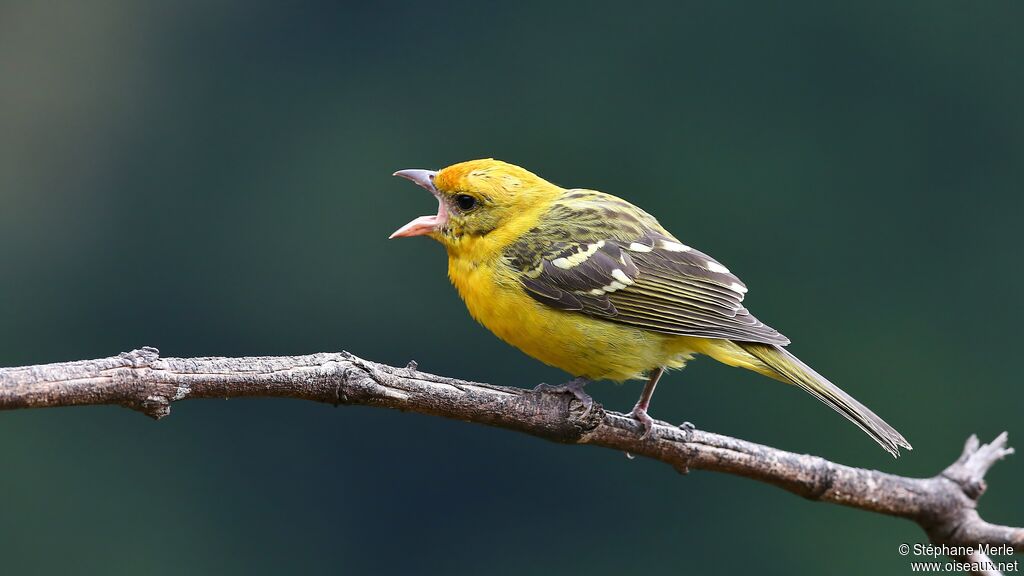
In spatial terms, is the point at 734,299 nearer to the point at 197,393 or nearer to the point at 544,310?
the point at 544,310

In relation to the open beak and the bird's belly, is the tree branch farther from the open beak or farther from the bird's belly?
the open beak

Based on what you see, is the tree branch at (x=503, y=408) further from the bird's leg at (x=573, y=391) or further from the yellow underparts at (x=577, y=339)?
the yellow underparts at (x=577, y=339)

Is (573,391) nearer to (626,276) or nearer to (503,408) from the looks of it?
(503,408)

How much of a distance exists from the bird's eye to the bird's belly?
389 millimetres

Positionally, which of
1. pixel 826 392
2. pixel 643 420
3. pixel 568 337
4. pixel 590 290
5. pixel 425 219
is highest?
pixel 425 219

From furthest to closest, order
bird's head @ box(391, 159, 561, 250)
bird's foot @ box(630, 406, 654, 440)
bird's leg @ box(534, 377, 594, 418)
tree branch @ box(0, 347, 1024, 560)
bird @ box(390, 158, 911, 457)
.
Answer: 1. bird's head @ box(391, 159, 561, 250)
2. bird @ box(390, 158, 911, 457)
3. bird's foot @ box(630, 406, 654, 440)
4. bird's leg @ box(534, 377, 594, 418)
5. tree branch @ box(0, 347, 1024, 560)

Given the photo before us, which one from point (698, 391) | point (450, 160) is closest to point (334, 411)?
point (450, 160)

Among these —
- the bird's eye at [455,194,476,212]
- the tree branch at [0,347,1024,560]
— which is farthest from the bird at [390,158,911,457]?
the tree branch at [0,347,1024,560]

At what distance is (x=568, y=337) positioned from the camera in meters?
5.04

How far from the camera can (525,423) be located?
4.44m

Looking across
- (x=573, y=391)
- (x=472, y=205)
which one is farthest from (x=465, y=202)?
(x=573, y=391)

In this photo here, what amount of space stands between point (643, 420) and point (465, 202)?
1.38 m

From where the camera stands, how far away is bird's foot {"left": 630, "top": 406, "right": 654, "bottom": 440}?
15.8 feet

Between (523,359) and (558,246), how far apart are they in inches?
496
